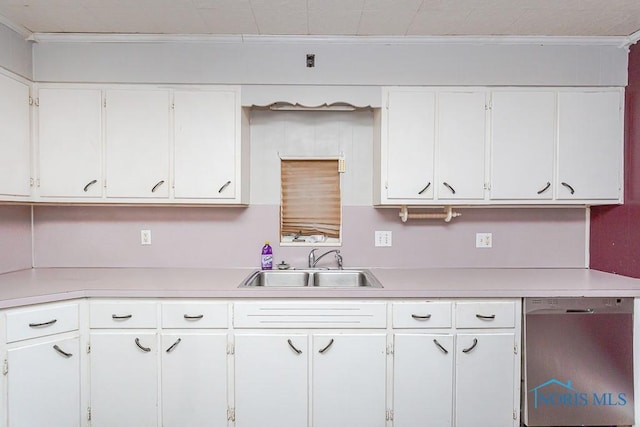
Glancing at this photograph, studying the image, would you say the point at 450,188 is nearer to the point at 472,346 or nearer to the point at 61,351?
the point at 472,346

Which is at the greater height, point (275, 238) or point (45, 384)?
point (275, 238)

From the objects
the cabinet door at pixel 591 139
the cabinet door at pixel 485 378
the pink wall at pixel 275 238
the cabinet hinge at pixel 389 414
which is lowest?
the cabinet hinge at pixel 389 414

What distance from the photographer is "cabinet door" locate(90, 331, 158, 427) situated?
6.32 feet

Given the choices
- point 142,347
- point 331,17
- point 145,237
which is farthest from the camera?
point 145,237

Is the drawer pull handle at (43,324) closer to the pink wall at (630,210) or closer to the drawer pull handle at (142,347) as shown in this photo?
the drawer pull handle at (142,347)

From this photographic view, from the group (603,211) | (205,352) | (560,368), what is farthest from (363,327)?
(603,211)

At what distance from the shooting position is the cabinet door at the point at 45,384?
1.77m

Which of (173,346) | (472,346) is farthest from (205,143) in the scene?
(472,346)

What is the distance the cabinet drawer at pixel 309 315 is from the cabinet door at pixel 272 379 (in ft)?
0.22

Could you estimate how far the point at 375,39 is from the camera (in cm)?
224

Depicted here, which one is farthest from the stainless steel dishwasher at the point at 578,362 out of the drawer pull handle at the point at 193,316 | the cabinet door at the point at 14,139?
the cabinet door at the point at 14,139

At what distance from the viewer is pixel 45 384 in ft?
6.05

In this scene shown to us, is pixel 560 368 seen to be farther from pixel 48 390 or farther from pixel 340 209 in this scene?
pixel 48 390

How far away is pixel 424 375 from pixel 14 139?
2606mm
